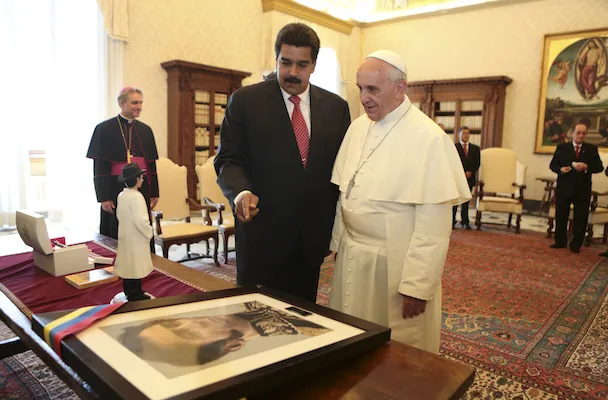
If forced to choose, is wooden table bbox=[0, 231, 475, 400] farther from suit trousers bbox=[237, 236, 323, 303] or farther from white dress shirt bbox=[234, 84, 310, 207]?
white dress shirt bbox=[234, 84, 310, 207]

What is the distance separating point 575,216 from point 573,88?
3945mm

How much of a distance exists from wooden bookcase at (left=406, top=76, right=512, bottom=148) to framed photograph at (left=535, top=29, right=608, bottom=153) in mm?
791

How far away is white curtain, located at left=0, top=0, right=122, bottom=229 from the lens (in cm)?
618

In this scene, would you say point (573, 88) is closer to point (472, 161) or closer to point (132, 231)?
point (472, 161)

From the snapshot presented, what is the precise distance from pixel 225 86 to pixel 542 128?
6.43m

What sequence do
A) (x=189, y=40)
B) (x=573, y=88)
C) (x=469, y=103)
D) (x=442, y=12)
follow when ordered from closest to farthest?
(x=189, y=40) < (x=573, y=88) < (x=469, y=103) < (x=442, y=12)

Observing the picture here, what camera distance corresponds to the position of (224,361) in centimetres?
90

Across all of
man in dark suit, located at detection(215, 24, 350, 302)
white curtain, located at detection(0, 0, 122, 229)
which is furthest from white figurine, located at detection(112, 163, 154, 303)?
white curtain, located at detection(0, 0, 122, 229)

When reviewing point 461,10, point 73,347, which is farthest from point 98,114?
point 461,10

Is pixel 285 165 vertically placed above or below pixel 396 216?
above

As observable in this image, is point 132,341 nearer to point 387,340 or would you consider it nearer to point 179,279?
point 387,340

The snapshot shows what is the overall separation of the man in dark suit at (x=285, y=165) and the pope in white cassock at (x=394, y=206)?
0.12 m

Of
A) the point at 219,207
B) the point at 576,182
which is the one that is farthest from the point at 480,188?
the point at 219,207

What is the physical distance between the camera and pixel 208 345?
976 mm
